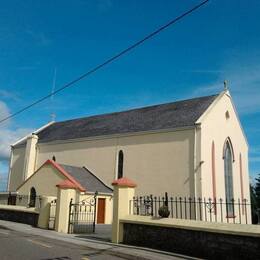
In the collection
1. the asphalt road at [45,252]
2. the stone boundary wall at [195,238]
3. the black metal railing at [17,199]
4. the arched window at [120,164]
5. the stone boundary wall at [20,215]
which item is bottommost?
the asphalt road at [45,252]

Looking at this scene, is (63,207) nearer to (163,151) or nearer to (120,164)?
(163,151)

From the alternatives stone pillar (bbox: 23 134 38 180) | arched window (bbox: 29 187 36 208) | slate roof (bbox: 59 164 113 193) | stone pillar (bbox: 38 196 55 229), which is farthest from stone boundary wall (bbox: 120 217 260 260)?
stone pillar (bbox: 23 134 38 180)

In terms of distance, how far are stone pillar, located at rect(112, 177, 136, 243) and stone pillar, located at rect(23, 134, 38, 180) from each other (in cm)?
2391

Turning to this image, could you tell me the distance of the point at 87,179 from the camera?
29.8 meters

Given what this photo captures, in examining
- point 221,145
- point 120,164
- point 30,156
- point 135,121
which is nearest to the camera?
point 221,145

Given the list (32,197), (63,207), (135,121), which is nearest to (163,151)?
(135,121)

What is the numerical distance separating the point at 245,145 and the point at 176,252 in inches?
924

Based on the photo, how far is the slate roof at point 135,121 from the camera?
2869cm

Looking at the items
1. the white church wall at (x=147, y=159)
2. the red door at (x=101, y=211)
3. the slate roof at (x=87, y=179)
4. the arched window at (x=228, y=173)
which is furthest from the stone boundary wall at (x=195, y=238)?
the arched window at (x=228, y=173)

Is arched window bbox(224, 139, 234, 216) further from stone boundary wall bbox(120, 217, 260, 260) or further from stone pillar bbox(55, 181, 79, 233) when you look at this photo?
stone boundary wall bbox(120, 217, 260, 260)

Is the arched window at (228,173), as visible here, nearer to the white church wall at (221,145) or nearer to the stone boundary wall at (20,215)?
the white church wall at (221,145)

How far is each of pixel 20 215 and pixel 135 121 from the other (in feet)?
44.0

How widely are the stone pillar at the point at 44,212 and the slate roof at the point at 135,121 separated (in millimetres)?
11014

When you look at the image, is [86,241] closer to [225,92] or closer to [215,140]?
[215,140]
